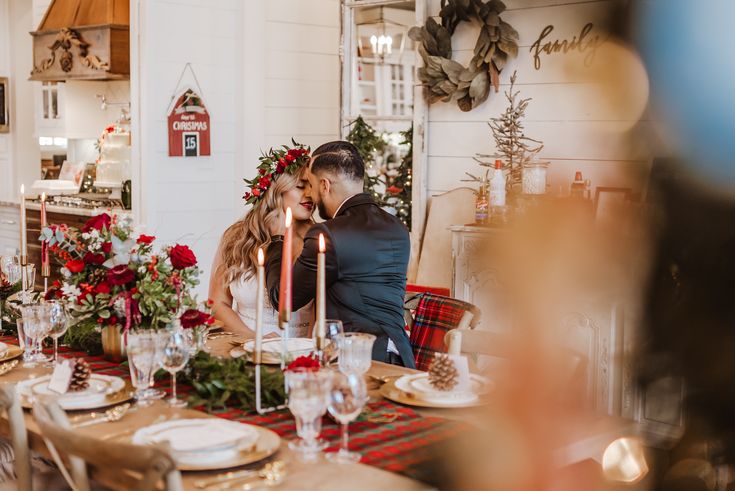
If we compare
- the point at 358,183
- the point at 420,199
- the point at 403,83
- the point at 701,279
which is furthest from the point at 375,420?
the point at 403,83

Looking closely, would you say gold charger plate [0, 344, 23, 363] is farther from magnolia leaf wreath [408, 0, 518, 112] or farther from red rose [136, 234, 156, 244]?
magnolia leaf wreath [408, 0, 518, 112]

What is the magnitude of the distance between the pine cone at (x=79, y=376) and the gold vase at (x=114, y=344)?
1.26 feet

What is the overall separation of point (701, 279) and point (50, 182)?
7.47 metres

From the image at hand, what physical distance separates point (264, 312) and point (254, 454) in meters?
1.72

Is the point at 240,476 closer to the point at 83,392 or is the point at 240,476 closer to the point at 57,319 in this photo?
the point at 83,392

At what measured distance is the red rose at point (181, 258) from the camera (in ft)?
7.84

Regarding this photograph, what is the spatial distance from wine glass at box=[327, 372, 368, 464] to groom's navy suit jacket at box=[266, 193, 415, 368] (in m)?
1.21

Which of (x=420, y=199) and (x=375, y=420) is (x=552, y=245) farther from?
(x=420, y=199)

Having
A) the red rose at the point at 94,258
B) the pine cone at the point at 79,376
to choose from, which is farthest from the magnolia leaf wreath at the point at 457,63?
the pine cone at the point at 79,376

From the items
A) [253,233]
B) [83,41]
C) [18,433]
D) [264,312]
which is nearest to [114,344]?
[18,433]

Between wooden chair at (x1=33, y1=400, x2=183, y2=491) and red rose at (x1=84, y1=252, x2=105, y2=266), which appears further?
red rose at (x1=84, y1=252, x2=105, y2=266)

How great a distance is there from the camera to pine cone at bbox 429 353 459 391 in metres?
2.07

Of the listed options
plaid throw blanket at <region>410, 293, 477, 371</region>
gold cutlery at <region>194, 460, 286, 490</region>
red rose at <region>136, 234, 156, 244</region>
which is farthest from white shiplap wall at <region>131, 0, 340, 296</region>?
gold cutlery at <region>194, 460, 286, 490</region>

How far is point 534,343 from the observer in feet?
1.00
